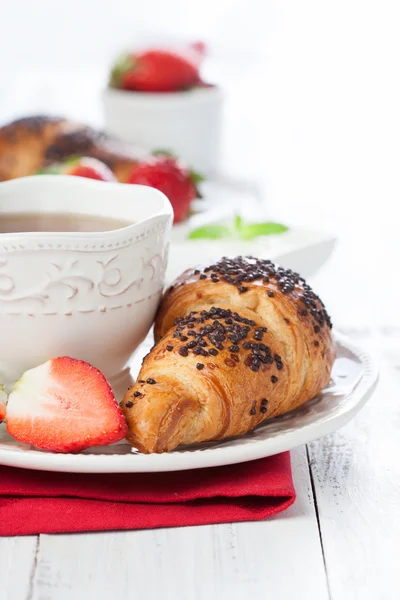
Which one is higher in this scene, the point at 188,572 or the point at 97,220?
the point at 97,220

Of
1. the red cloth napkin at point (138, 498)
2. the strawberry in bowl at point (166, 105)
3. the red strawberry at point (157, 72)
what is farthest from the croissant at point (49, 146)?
the red cloth napkin at point (138, 498)

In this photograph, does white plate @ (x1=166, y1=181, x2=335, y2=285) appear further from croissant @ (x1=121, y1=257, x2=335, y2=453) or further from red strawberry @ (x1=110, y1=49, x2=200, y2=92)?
red strawberry @ (x1=110, y1=49, x2=200, y2=92)

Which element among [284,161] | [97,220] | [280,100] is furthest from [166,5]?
[97,220]

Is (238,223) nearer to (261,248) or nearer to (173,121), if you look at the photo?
(261,248)

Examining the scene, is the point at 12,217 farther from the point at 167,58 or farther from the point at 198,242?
the point at 167,58

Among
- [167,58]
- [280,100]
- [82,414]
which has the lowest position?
[280,100]
